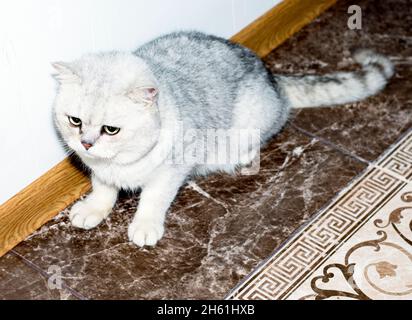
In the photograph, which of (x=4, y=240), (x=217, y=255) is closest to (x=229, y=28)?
(x=217, y=255)

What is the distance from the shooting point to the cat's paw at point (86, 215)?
7.54ft

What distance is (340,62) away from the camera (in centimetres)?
292

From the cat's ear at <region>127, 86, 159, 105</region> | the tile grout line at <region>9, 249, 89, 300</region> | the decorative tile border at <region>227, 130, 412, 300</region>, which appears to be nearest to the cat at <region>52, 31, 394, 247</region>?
the cat's ear at <region>127, 86, 159, 105</region>

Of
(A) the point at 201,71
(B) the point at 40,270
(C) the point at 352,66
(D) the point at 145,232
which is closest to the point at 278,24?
(C) the point at 352,66

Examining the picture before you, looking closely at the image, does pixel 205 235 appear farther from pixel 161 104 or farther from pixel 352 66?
pixel 352 66

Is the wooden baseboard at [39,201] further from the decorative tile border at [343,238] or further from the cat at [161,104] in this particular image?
the decorative tile border at [343,238]

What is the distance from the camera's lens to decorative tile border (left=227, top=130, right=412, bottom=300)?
6.98ft

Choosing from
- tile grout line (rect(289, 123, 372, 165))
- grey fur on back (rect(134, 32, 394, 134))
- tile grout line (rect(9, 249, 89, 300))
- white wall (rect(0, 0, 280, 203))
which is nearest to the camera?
white wall (rect(0, 0, 280, 203))

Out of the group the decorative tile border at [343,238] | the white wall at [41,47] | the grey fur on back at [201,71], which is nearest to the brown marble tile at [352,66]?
the decorative tile border at [343,238]

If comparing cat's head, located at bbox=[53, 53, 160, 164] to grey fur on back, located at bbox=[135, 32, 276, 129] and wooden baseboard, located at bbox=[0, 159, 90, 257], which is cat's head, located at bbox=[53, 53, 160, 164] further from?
wooden baseboard, located at bbox=[0, 159, 90, 257]

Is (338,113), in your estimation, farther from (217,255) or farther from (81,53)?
(81,53)

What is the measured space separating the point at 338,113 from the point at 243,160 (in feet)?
1.46

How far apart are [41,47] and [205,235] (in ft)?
2.45

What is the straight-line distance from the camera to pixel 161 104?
6.75 ft
